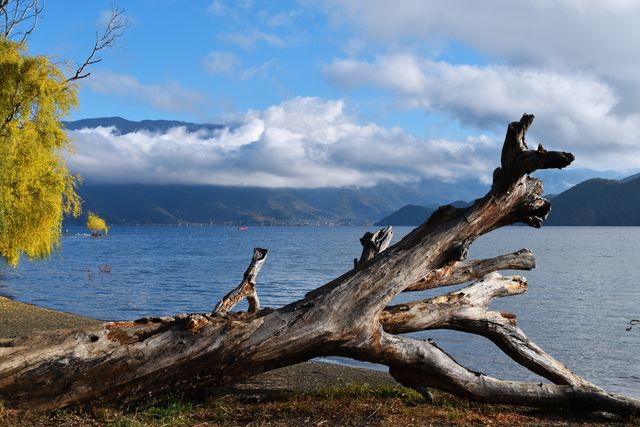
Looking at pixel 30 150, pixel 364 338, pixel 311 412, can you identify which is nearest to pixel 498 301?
pixel 30 150

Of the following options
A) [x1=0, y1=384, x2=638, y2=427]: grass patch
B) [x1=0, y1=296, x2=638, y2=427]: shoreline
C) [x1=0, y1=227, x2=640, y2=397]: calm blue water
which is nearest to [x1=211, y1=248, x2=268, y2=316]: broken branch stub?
[x1=0, y1=296, x2=638, y2=427]: shoreline

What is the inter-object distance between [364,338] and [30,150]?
25.5 m

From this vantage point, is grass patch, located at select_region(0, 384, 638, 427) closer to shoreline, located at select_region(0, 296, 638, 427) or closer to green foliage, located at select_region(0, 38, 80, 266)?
shoreline, located at select_region(0, 296, 638, 427)

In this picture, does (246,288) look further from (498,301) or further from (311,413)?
(498,301)

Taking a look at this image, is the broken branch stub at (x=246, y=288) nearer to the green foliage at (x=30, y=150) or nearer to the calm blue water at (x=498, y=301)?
the calm blue water at (x=498, y=301)

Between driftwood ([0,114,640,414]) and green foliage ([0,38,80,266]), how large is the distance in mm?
22232

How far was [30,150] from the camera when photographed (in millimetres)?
30812

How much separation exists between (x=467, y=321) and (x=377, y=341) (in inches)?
91.4

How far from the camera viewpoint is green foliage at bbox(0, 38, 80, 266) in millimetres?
30125

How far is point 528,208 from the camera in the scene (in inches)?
472

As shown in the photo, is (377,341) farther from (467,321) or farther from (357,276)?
(467,321)

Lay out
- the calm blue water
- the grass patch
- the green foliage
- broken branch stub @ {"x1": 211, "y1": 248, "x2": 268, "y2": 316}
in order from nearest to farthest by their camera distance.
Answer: the grass patch < broken branch stub @ {"x1": 211, "y1": 248, "x2": 268, "y2": 316} < the calm blue water < the green foliage

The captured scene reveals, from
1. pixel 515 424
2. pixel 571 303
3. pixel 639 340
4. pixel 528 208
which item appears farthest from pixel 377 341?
pixel 571 303

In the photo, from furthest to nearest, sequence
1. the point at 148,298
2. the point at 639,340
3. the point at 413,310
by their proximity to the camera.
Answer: the point at 148,298, the point at 639,340, the point at 413,310
